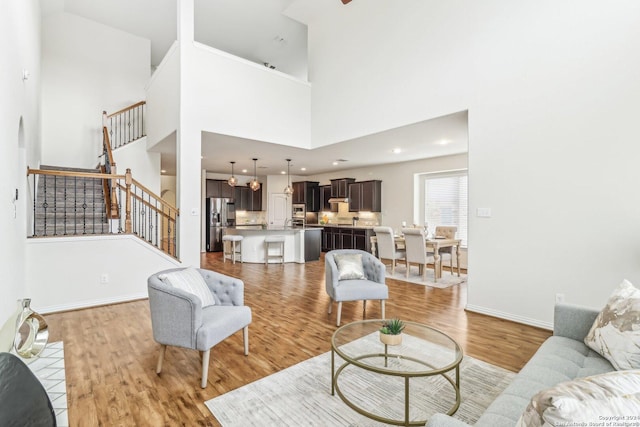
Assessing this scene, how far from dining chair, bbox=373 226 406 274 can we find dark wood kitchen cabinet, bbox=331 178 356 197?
133 inches

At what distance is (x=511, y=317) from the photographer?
3832mm

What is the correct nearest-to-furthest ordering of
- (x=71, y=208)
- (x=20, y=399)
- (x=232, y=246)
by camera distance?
(x=20, y=399) < (x=71, y=208) < (x=232, y=246)

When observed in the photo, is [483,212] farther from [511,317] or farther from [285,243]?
[285,243]

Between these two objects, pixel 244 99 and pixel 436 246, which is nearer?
pixel 244 99

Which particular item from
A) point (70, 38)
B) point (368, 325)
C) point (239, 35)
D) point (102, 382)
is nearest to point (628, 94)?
point (368, 325)

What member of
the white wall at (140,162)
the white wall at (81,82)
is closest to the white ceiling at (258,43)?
the white wall at (81,82)

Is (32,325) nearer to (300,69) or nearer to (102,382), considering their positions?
(102,382)

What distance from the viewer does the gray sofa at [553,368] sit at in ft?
4.38

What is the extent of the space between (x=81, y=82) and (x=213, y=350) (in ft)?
24.2

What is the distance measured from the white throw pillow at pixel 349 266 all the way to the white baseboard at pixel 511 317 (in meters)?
1.59

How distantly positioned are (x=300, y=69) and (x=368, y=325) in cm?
803

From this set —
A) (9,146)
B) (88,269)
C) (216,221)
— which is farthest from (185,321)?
(216,221)

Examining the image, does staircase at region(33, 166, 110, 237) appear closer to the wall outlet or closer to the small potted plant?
the small potted plant

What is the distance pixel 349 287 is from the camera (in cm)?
366
